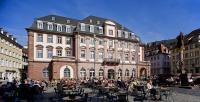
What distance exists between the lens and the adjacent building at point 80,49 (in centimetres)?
4744

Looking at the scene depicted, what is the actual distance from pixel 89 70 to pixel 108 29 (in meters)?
9.10

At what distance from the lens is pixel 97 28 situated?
5431cm

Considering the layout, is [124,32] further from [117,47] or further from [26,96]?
[26,96]

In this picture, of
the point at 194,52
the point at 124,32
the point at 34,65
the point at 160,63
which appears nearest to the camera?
the point at 34,65

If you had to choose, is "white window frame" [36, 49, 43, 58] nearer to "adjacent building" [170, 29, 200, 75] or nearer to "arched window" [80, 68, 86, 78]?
"arched window" [80, 68, 86, 78]

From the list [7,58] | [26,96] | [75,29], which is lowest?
[26,96]

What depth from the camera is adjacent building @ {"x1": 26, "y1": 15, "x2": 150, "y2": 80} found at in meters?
47.4

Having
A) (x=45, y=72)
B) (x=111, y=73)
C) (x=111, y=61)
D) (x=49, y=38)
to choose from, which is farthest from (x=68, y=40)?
(x=111, y=73)

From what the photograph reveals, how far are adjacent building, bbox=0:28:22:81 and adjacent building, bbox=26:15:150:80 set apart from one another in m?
7.75

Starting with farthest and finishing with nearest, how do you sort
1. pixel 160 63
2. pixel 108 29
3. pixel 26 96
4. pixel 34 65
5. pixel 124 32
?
pixel 160 63 < pixel 124 32 < pixel 108 29 < pixel 34 65 < pixel 26 96

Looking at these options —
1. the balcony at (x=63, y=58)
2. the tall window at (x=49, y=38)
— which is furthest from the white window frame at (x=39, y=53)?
the balcony at (x=63, y=58)

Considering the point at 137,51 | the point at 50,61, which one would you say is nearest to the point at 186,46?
the point at 137,51

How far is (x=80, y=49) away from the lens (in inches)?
2000

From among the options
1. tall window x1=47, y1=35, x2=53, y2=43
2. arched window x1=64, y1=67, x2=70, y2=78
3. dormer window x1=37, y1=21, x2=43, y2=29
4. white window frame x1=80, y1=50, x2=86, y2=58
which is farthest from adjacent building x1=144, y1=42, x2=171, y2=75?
dormer window x1=37, y1=21, x2=43, y2=29
